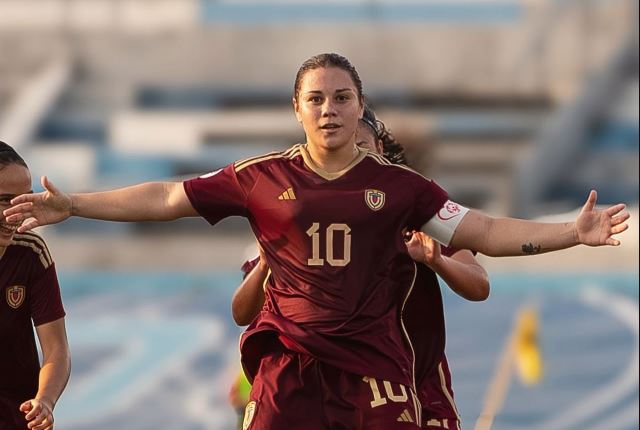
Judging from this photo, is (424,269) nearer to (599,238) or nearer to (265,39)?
(599,238)

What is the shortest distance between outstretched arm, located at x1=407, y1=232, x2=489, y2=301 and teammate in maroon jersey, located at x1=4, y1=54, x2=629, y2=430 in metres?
0.25

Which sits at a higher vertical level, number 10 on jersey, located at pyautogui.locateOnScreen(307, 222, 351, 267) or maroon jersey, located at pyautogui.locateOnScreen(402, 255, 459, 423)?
number 10 on jersey, located at pyautogui.locateOnScreen(307, 222, 351, 267)

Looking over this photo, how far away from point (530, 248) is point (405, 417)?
0.68 meters

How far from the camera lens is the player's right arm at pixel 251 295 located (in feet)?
17.3

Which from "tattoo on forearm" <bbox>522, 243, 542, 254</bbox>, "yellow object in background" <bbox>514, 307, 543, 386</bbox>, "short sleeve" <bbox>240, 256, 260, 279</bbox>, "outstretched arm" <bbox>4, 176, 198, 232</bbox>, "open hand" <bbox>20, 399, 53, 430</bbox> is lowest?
"yellow object in background" <bbox>514, 307, 543, 386</bbox>

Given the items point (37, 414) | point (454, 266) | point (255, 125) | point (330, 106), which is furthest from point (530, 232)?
point (255, 125)

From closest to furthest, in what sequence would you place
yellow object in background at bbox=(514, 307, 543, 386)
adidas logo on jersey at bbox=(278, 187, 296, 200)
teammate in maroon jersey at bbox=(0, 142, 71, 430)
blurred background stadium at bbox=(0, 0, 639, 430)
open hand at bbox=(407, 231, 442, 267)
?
adidas logo on jersey at bbox=(278, 187, 296, 200) < open hand at bbox=(407, 231, 442, 267) < teammate in maroon jersey at bbox=(0, 142, 71, 430) < yellow object in background at bbox=(514, 307, 543, 386) < blurred background stadium at bbox=(0, 0, 639, 430)

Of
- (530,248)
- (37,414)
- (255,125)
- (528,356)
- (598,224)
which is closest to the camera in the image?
(598,224)

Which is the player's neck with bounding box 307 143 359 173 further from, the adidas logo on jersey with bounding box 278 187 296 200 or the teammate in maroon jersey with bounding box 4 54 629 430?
the adidas logo on jersey with bounding box 278 187 296 200

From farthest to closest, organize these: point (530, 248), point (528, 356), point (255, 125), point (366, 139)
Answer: point (255, 125), point (528, 356), point (366, 139), point (530, 248)

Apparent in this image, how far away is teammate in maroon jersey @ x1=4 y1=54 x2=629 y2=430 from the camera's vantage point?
480 centimetres

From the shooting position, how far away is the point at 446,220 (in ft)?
16.0

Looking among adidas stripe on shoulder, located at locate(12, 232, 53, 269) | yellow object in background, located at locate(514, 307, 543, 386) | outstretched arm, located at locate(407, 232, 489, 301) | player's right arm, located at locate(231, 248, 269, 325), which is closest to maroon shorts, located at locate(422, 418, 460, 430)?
outstretched arm, located at locate(407, 232, 489, 301)

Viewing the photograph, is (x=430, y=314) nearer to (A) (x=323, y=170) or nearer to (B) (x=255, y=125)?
(A) (x=323, y=170)
